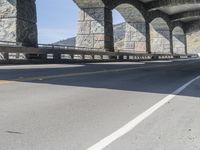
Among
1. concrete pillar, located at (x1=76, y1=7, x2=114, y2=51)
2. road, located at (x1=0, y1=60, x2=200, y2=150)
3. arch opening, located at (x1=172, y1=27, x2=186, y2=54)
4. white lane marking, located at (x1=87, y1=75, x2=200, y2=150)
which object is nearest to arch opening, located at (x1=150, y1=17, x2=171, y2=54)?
arch opening, located at (x1=172, y1=27, x2=186, y2=54)

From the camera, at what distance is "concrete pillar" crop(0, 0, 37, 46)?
32.0m

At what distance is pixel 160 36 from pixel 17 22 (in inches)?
2160

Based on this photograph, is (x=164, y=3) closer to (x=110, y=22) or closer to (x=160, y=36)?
(x=110, y=22)

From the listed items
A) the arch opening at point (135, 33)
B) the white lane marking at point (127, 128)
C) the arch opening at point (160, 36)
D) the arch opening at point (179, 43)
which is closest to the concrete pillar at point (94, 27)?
the arch opening at point (135, 33)

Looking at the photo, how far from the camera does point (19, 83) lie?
1250 centimetres

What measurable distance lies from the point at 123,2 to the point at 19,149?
51.8 m

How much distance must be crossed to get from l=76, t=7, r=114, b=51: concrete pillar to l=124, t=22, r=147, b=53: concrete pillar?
16742 millimetres

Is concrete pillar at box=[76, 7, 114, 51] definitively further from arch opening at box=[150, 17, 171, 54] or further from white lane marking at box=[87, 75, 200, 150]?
white lane marking at box=[87, 75, 200, 150]

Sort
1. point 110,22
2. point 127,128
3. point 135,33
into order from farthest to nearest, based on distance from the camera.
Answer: point 135,33, point 110,22, point 127,128

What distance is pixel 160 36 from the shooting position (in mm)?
84188

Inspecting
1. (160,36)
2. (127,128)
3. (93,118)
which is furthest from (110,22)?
(127,128)

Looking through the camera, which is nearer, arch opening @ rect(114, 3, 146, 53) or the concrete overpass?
the concrete overpass

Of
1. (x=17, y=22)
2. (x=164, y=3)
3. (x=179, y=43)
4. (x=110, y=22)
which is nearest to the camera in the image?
(x=17, y=22)

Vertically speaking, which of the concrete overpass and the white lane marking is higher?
the concrete overpass
